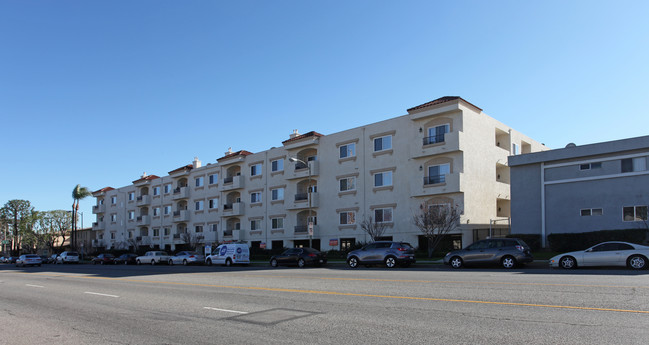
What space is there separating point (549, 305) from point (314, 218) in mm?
37093

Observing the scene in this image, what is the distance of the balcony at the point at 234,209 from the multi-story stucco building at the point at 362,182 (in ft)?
0.36

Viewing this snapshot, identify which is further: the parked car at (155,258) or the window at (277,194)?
the window at (277,194)

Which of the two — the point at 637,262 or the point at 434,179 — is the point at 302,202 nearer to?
the point at 434,179

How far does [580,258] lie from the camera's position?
20234mm

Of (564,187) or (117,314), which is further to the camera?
(564,187)

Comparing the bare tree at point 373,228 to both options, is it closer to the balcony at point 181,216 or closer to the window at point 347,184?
the window at point 347,184

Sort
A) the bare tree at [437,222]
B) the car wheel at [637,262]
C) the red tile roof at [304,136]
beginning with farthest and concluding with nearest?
the red tile roof at [304,136], the bare tree at [437,222], the car wheel at [637,262]

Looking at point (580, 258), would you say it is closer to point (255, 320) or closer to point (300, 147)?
point (255, 320)

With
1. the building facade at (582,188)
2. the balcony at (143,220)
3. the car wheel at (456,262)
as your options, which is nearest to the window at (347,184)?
the building facade at (582,188)

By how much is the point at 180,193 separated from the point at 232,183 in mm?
11830

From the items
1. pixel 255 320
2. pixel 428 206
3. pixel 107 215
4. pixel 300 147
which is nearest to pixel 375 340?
pixel 255 320

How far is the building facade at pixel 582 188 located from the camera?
28188mm

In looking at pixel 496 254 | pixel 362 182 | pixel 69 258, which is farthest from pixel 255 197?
pixel 496 254

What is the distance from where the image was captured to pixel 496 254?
2242 cm
